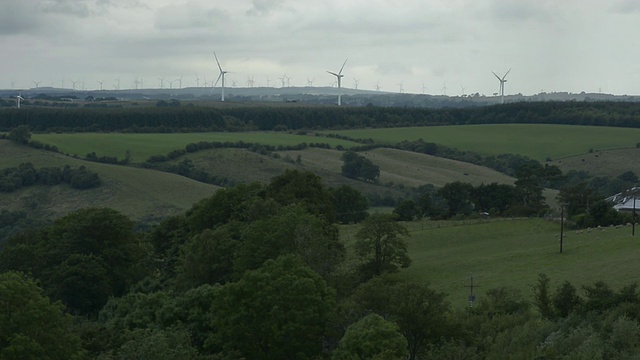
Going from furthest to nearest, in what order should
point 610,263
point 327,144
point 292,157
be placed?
1. point 327,144
2. point 292,157
3. point 610,263

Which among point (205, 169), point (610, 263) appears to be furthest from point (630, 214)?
point (205, 169)

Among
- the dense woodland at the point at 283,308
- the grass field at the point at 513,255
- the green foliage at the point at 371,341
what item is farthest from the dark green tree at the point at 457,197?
the green foliage at the point at 371,341

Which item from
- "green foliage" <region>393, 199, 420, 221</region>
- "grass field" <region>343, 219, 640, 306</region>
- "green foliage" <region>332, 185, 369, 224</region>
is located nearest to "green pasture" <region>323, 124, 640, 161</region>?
"green foliage" <region>332, 185, 369, 224</region>

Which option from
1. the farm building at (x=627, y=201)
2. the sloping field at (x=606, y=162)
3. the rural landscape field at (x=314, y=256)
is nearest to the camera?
the rural landscape field at (x=314, y=256)

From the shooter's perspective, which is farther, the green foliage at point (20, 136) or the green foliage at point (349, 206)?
the green foliage at point (20, 136)

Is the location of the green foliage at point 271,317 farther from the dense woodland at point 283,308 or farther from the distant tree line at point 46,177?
the distant tree line at point 46,177

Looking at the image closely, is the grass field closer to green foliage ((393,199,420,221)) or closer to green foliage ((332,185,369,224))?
green foliage ((393,199,420,221))

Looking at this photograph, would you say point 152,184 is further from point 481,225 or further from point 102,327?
point 102,327
